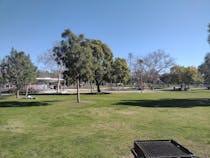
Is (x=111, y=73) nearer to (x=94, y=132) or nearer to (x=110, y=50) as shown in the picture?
(x=110, y=50)

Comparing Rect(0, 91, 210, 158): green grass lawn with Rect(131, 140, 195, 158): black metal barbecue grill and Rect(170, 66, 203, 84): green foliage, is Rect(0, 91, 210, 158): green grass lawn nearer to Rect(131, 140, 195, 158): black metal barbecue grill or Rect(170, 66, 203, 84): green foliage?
Rect(131, 140, 195, 158): black metal barbecue grill

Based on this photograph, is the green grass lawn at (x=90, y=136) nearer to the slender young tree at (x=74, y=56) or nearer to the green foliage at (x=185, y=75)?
the slender young tree at (x=74, y=56)

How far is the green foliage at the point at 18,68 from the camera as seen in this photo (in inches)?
1006

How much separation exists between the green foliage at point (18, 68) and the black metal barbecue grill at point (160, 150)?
78.6 feet

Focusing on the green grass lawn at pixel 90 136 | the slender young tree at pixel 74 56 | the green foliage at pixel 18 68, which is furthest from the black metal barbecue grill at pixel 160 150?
the green foliage at pixel 18 68

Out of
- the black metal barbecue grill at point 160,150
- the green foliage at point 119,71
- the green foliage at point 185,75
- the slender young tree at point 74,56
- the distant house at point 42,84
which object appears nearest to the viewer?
the black metal barbecue grill at point 160,150

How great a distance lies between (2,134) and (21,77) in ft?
62.0

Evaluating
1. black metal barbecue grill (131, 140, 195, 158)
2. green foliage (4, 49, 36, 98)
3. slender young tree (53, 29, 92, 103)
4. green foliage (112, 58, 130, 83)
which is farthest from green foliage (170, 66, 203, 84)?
black metal barbecue grill (131, 140, 195, 158)

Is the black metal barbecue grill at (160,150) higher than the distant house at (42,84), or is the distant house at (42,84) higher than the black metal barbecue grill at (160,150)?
the distant house at (42,84)

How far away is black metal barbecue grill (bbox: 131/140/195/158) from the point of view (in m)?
3.35

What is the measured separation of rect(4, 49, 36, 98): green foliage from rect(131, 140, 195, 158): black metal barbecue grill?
23972 mm

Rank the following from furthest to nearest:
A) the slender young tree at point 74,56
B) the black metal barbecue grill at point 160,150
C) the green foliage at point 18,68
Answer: the green foliage at point 18,68
the slender young tree at point 74,56
the black metal barbecue grill at point 160,150

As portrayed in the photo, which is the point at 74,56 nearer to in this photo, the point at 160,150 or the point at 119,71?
the point at 160,150

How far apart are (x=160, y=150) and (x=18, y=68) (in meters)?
24.5
